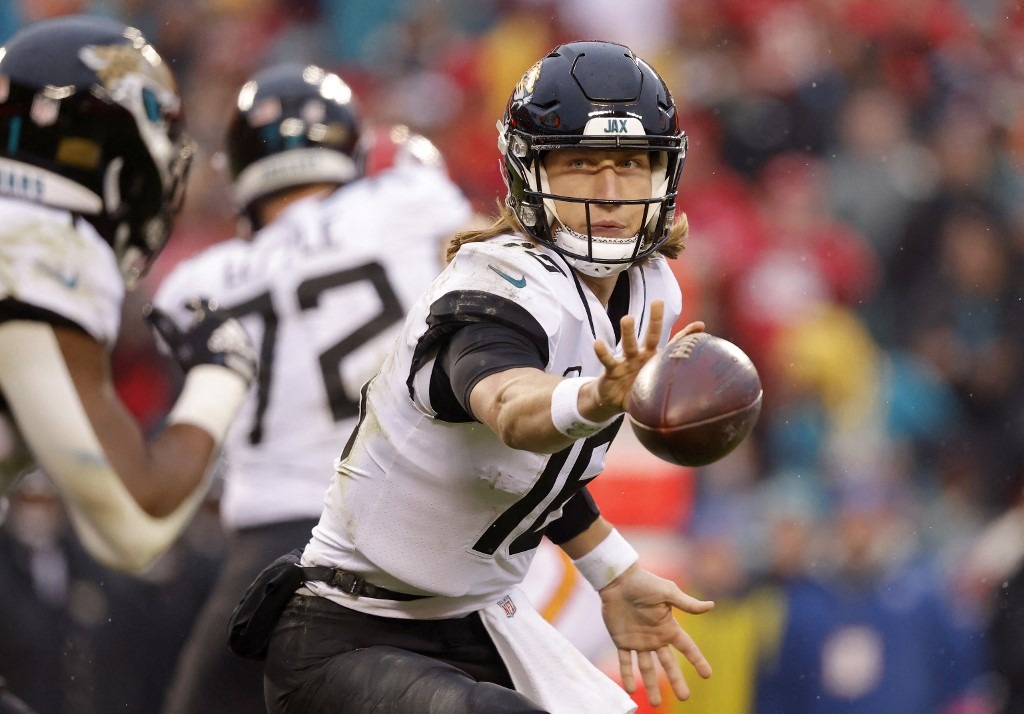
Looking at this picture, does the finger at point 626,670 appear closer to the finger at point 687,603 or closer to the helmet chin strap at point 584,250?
the finger at point 687,603

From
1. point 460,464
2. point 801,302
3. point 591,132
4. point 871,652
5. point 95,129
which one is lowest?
point 871,652

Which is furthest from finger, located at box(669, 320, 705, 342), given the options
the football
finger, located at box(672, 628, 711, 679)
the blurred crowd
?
the blurred crowd

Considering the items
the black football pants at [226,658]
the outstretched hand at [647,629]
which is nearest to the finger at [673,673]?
the outstretched hand at [647,629]

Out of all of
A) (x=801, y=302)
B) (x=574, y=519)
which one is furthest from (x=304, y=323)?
(x=801, y=302)

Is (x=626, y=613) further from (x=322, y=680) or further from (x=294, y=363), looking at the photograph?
(x=294, y=363)

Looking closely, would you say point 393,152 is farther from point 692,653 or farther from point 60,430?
point 692,653

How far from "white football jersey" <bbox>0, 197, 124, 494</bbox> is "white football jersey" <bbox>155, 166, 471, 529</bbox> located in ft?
3.55

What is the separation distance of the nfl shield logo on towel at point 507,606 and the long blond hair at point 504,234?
72 centimetres

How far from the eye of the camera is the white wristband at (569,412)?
2.30 metres

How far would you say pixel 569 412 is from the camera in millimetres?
2303

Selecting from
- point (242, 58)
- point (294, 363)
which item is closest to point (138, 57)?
point (294, 363)

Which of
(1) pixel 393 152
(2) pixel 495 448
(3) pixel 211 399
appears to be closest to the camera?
(2) pixel 495 448

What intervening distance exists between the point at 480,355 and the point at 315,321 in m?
2.15

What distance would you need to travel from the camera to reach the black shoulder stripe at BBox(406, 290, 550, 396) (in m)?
2.57
